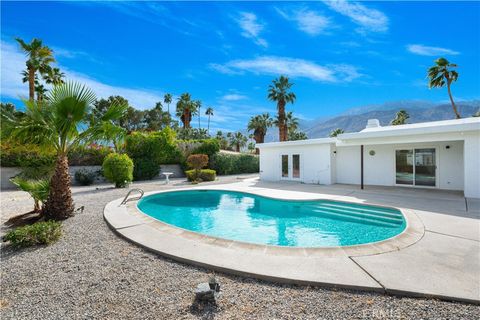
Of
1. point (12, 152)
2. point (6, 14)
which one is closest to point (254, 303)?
point (6, 14)

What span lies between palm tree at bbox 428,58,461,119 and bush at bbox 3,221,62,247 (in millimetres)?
35057

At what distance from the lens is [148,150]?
62.7 ft

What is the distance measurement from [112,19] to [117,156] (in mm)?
7343

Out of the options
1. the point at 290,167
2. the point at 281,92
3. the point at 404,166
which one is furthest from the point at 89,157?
the point at 281,92

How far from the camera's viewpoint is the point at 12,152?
15.1 metres

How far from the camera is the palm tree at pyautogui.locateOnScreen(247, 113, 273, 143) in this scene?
43.6 meters

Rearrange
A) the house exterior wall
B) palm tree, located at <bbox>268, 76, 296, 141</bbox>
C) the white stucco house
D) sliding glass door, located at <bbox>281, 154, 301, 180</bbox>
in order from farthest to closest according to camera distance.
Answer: palm tree, located at <bbox>268, 76, 296, 141</bbox> < sliding glass door, located at <bbox>281, 154, 301, 180</bbox> < the house exterior wall < the white stucco house

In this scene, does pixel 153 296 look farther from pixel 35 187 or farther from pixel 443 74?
pixel 443 74

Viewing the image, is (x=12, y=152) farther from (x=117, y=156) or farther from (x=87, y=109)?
(x=87, y=109)

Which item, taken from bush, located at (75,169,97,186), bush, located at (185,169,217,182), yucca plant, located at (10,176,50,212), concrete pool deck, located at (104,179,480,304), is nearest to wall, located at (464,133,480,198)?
concrete pool deck, located at (104,179,480,304)

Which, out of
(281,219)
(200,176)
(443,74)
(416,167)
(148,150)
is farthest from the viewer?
(443,74)

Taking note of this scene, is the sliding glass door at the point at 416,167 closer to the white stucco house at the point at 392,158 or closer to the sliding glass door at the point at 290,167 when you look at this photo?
the white stucco house at the point at 392,158

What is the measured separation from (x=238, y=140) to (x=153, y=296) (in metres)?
57.1

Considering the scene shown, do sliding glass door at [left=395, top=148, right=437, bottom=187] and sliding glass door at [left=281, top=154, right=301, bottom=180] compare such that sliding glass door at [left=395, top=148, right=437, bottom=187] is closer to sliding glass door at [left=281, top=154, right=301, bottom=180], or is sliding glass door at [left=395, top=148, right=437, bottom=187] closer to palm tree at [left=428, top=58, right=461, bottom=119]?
sliding glass door at [left=281, top=154, right=301, bottom=180]
